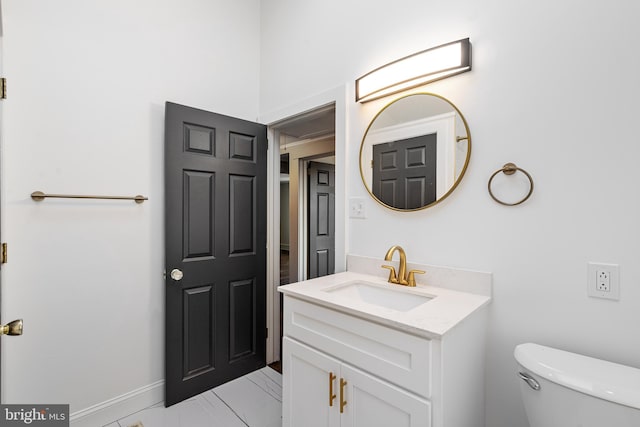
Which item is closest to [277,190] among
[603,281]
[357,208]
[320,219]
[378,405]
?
[357,208]

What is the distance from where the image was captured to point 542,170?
1204 millimetres

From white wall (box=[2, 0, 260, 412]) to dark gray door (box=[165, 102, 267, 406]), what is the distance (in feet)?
0.49

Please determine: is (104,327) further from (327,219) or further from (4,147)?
(327,219)

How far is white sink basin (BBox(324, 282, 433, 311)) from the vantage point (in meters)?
1.43

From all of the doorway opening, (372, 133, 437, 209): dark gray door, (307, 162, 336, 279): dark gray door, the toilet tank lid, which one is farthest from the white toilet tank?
(307, 162, 336, 279): dark gray door

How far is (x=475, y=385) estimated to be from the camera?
1242 millimetres

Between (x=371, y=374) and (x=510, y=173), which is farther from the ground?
(x=510, y=173)

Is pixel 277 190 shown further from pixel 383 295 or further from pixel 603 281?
pixel 603 281

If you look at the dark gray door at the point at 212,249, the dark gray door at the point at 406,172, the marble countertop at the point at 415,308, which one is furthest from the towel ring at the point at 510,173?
the dark gray door at the point at 212,249

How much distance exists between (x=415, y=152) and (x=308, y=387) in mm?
1239

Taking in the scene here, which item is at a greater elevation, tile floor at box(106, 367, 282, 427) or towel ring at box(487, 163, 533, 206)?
towel ring at box(487, 163, 533, 206)

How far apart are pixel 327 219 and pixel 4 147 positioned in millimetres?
2909

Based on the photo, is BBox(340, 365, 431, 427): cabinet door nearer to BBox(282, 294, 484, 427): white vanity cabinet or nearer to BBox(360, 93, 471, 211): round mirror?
BBox(282, 294, 484, 427): white vanity cabinet

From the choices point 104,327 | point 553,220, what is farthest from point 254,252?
point 553,220
